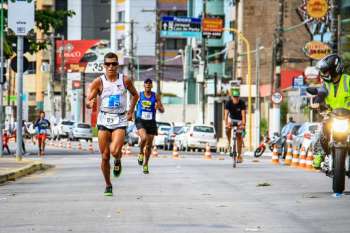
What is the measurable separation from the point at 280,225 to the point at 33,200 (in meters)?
5.01

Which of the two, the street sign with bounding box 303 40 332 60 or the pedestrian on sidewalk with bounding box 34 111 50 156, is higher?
the street sign with bounding box 303 40 332 60

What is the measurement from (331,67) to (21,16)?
1518cm

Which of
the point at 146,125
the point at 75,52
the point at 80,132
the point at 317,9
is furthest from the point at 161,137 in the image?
the point at 75,52

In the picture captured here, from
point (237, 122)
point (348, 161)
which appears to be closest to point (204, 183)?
point (348, 161)

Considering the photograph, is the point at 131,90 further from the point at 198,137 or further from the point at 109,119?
the point at 198,137

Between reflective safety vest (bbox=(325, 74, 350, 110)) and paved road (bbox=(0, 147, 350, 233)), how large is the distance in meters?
1.35

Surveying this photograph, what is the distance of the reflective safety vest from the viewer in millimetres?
17094

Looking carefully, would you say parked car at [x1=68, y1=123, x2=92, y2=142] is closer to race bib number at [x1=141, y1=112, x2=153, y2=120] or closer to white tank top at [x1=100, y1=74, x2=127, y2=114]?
race bib number at [x1=141, y1=112, x2=153, y2=120]

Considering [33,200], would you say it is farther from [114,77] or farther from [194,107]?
[194,107]

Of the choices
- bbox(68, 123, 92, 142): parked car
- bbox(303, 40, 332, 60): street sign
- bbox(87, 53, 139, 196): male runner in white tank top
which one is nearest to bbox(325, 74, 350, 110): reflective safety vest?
bbox(87, 53, 139, 196): male runner in white tank top

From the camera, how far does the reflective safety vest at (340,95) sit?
17094mm

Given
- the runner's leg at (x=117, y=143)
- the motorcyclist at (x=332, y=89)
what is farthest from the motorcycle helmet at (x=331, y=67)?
the runner's leg at (x=117, y=143)

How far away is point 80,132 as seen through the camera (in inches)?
3413

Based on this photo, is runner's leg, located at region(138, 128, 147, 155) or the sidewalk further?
runner's leg, located at region(138, 128, 147, 155)
